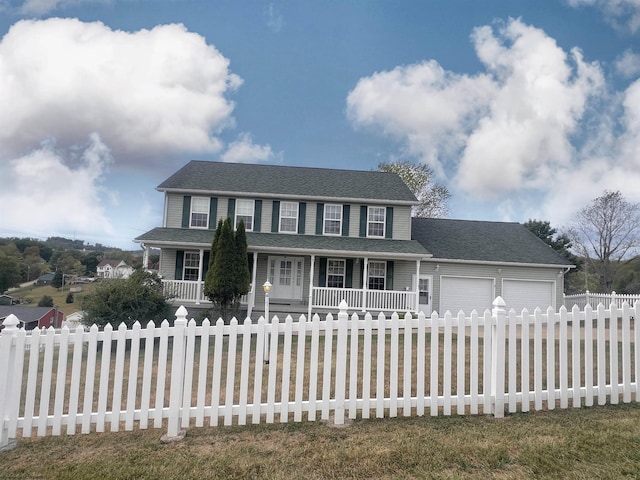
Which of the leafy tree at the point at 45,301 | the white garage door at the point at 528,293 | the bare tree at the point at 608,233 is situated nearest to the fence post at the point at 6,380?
the white garage door at the point at 528,293

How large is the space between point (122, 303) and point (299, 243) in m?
6.96

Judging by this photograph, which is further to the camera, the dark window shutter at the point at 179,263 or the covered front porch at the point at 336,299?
the dark window shutter at the point at 179,263

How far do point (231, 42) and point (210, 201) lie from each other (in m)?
7.33

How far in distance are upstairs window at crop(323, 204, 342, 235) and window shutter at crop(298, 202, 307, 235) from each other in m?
0.99

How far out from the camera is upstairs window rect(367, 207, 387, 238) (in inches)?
649

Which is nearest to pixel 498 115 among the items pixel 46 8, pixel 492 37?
pixel 492 37

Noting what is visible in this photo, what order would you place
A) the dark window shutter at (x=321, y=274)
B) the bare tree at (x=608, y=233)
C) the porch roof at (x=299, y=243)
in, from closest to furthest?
the porch roof at (x=299, y=243) → the dark window shutter at (x=321, y=274) → the bare tree at (x=608, y=233)

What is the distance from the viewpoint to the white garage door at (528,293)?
16172 millimetres

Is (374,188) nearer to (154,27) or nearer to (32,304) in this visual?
(154,27)

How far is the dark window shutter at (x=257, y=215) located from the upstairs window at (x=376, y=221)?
201 inches

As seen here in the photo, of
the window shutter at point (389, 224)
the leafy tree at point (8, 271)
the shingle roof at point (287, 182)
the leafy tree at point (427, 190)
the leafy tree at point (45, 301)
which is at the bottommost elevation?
the leafy tree at point (45, 301)

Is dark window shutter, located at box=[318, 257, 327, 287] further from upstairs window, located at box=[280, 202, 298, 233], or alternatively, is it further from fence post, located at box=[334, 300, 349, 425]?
fence post, located at box=[334, 300, 349, 425]

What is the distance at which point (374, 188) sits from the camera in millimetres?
17250

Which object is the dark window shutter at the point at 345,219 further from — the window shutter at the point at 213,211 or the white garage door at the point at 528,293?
the white garage door at the point at 528,293
